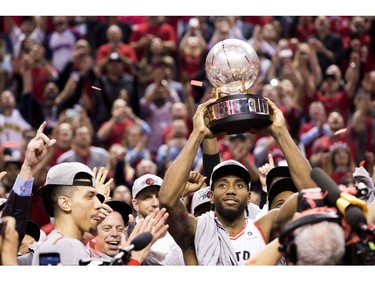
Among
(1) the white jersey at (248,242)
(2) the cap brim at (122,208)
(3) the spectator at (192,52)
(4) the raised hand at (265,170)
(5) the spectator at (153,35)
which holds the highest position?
(5) the spectator at (153,35)

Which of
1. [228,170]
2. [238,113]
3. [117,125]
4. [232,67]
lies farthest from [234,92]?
[117,125]

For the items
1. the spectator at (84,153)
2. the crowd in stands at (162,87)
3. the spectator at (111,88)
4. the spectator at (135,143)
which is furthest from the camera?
the spectator at (111,88)

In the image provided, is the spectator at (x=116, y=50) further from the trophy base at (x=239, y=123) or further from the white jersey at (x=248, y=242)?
the trophy base at (x=239, y=123)

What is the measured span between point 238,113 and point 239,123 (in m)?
0.07

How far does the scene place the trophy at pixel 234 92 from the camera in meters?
7.44

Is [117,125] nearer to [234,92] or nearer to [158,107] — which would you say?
[158,107]

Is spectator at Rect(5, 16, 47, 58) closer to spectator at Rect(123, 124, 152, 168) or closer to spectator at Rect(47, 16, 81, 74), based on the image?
spectator at Rect(47, 16, 81, 74)

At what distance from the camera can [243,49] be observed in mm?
7883

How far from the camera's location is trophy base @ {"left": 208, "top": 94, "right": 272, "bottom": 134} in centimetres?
742

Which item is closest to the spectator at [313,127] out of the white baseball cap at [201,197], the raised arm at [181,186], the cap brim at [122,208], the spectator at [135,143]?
the spectator at [135,143]

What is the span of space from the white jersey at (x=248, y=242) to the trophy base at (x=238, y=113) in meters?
0.69

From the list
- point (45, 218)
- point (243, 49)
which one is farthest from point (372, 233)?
point (45, 218)
